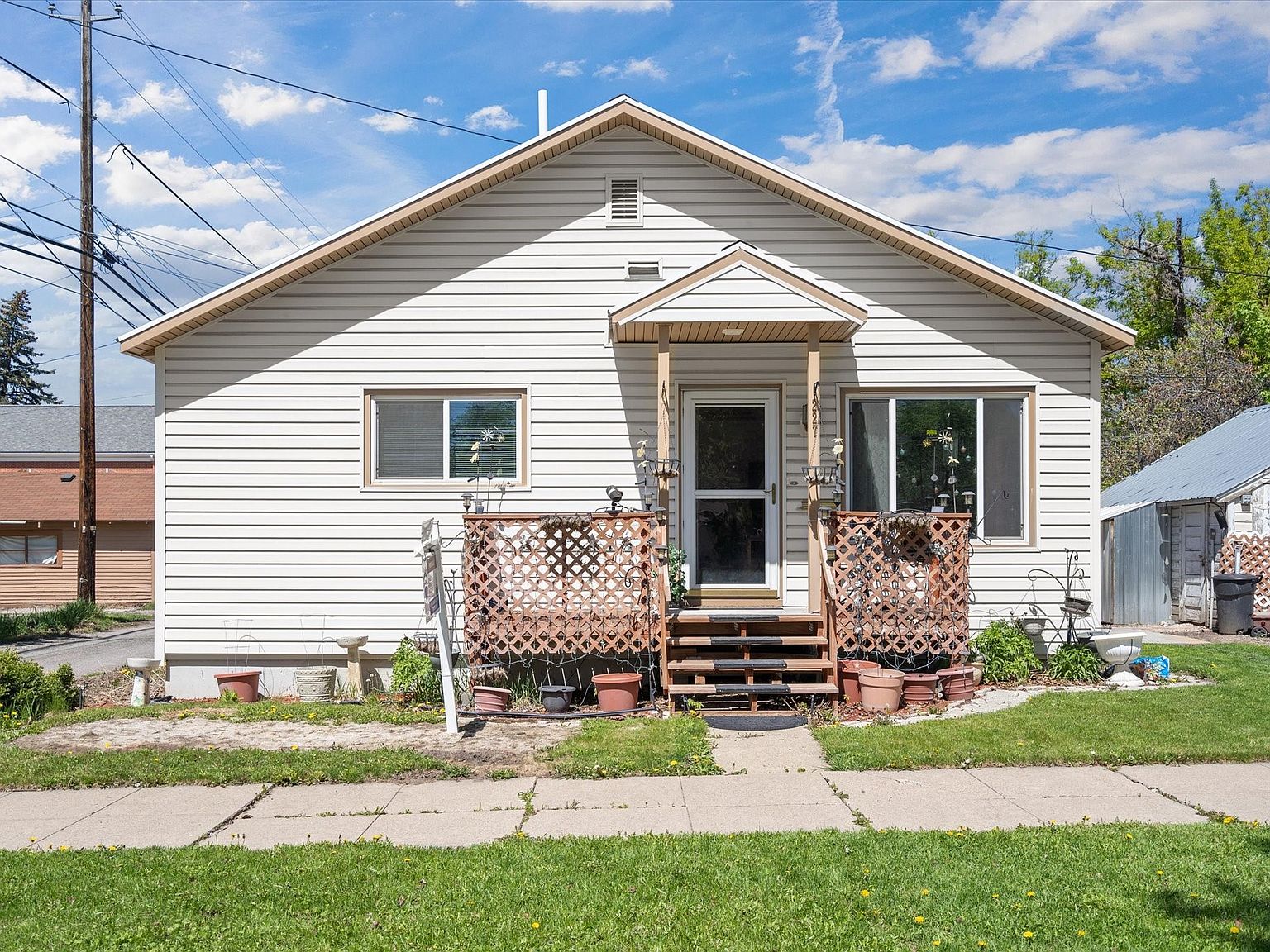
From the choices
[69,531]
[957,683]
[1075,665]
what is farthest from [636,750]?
[69,531]

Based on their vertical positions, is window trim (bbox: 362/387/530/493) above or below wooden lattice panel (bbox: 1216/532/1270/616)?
above

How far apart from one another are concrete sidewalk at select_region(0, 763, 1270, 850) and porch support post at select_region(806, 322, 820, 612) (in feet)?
9.14

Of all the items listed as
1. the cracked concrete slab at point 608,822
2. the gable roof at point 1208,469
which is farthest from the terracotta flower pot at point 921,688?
the gable roof at point 1208,469

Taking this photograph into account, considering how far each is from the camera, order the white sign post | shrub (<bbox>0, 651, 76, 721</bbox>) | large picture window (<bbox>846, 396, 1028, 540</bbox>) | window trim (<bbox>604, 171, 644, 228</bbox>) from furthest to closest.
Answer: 1. window trim (<bbox>604, 171, 644, 228</bbox>)
2. large picture window (<bbox>846, 396, 1028, 540</bbox>)
3. shrub (<bbox>0, 651, 76, 721</bbox>)
4. the white sign post

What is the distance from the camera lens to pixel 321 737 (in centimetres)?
847

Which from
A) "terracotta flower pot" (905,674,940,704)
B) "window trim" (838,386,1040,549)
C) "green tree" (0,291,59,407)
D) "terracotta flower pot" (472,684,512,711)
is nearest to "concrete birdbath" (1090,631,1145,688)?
"window trim" (838,386,1040,549)

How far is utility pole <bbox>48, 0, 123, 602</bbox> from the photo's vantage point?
18875 mm

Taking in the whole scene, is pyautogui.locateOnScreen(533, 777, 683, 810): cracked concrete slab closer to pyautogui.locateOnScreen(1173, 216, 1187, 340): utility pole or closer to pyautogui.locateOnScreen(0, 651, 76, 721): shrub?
pyautogui.locateOnScreen(0, 651, 76, 721): shrub

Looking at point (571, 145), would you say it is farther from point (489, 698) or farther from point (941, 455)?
point (489, 698)

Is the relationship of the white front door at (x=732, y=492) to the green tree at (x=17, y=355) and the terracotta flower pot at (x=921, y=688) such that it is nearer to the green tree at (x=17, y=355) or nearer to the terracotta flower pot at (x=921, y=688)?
the terracotta flower pot at (x=921, y=688)

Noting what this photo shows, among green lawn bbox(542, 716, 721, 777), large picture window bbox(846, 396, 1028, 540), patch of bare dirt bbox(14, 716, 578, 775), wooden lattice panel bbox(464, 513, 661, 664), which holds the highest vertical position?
large picture window bbox(846, 396, 1028, 540)

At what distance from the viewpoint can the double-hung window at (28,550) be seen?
29.5m

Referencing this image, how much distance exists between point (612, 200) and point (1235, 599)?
12.7 m

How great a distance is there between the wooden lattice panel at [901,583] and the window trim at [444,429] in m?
3.36
